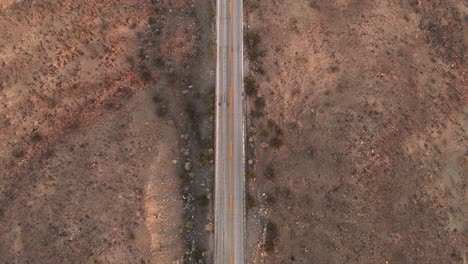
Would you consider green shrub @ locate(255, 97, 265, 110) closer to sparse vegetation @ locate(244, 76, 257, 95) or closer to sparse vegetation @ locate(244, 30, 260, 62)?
sparse vegetation @ locate(244, 76, 257, 95)

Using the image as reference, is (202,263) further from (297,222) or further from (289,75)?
(289,75)

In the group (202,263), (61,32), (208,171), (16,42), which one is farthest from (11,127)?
(202,263)

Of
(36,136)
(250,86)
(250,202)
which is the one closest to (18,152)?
(36,136)

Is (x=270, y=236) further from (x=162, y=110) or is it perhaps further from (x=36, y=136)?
(x=36, y=136)

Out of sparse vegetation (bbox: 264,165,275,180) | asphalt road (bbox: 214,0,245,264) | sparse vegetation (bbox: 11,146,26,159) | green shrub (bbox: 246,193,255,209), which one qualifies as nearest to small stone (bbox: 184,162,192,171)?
asphalt road (bbox: 214,0,245,264)

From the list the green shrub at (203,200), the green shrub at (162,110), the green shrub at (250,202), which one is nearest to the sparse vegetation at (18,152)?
the green shrub at (162,110)
